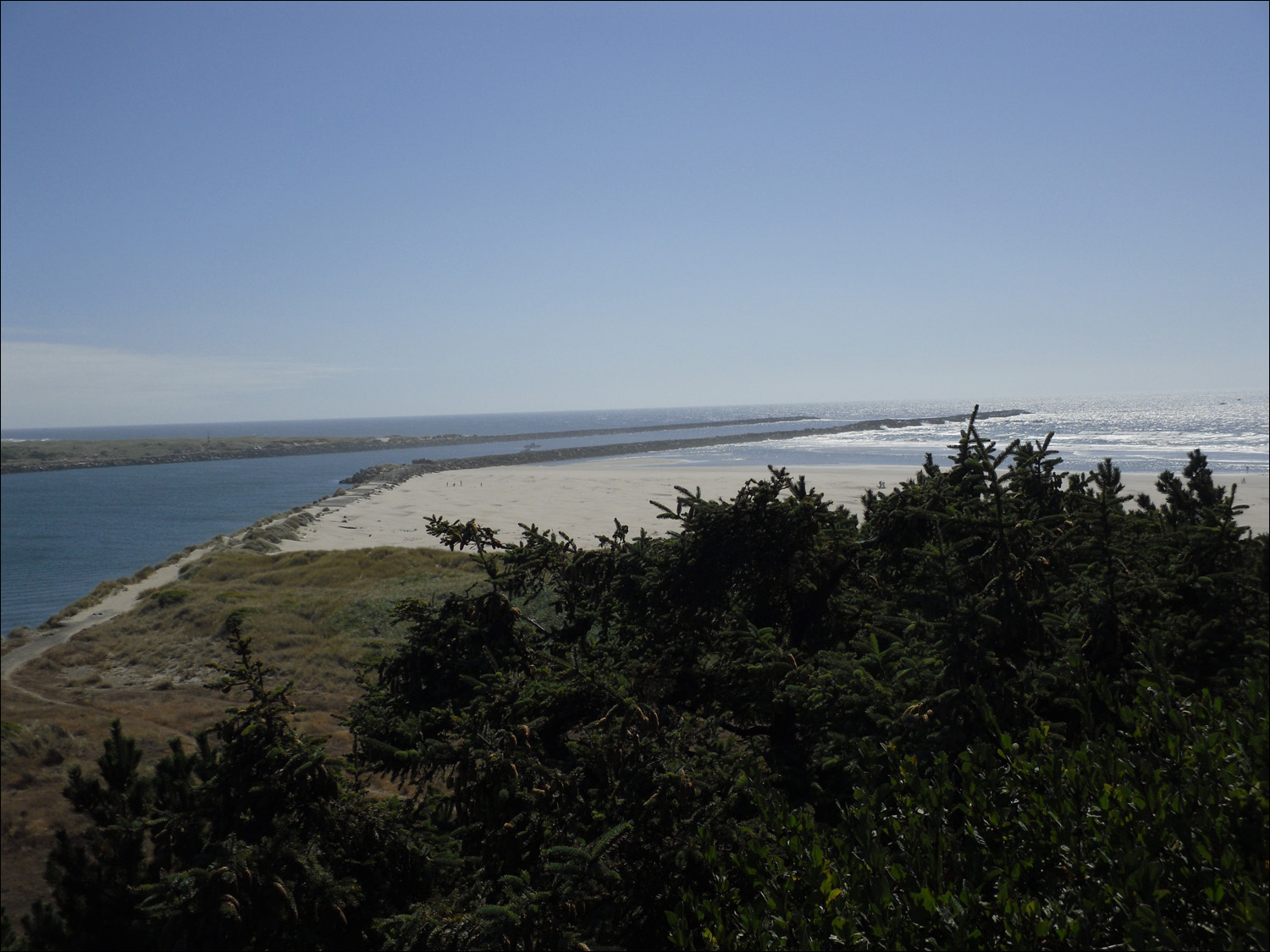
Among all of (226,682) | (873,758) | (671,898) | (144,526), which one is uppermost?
(226,682)

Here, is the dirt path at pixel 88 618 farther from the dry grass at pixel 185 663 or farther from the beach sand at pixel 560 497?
the beach sand at pixel 560 497

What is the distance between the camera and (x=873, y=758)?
3.76 meters

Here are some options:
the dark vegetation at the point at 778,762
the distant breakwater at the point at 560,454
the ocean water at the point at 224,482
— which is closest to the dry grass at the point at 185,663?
the dark vegetation at the point at 778,762

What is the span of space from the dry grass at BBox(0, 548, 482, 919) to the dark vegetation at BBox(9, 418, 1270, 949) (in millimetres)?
2199

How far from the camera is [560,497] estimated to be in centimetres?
5359

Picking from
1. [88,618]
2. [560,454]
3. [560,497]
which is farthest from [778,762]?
[560,454]

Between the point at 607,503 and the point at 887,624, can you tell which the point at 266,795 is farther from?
the point at 607,503

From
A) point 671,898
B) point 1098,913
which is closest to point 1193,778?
point 1098,913

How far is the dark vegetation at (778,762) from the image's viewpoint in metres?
2.75

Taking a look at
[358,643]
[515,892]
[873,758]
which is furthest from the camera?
[358,643]

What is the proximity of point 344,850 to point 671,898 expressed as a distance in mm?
2086

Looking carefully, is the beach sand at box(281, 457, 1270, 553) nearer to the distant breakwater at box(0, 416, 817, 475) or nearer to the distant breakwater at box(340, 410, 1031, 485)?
the distant breakwater at box(340, 410, 1031, 485)

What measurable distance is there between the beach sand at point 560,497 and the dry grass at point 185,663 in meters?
6.63

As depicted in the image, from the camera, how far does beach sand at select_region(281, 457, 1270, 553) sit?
4016 centimetres
